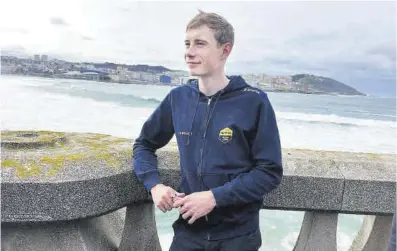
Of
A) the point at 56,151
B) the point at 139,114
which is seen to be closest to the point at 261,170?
the point at 56,151

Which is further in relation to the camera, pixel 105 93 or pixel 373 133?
pixel 105 93

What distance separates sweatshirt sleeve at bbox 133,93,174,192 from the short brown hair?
384 mm

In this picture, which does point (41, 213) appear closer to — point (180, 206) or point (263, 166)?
point (180, 206)

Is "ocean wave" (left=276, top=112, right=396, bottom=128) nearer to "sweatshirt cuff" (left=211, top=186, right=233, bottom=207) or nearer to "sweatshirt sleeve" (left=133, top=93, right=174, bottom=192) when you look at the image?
"sweatshirt sleeve" (left=133, top=93, right=174, bottom=192)

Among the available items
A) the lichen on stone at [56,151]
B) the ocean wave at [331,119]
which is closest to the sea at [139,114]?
the ocean wave at [331,119]

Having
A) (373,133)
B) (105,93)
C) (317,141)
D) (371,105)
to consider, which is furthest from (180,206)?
(371,105)

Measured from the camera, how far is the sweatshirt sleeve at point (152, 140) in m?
2.28

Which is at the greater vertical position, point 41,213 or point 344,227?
point 41,213

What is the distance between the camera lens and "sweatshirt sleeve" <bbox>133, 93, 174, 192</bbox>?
7.48ft

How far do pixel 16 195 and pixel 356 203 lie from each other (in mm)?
1702

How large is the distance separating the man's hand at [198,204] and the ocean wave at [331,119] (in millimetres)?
31663

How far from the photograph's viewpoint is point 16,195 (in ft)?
Answer: 6.66

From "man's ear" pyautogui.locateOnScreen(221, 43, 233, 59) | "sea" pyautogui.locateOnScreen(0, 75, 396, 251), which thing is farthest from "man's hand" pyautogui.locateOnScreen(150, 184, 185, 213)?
"sea" pyautogui.locateOnScreen(0, 75, 396, 251)

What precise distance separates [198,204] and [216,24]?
818 mm
